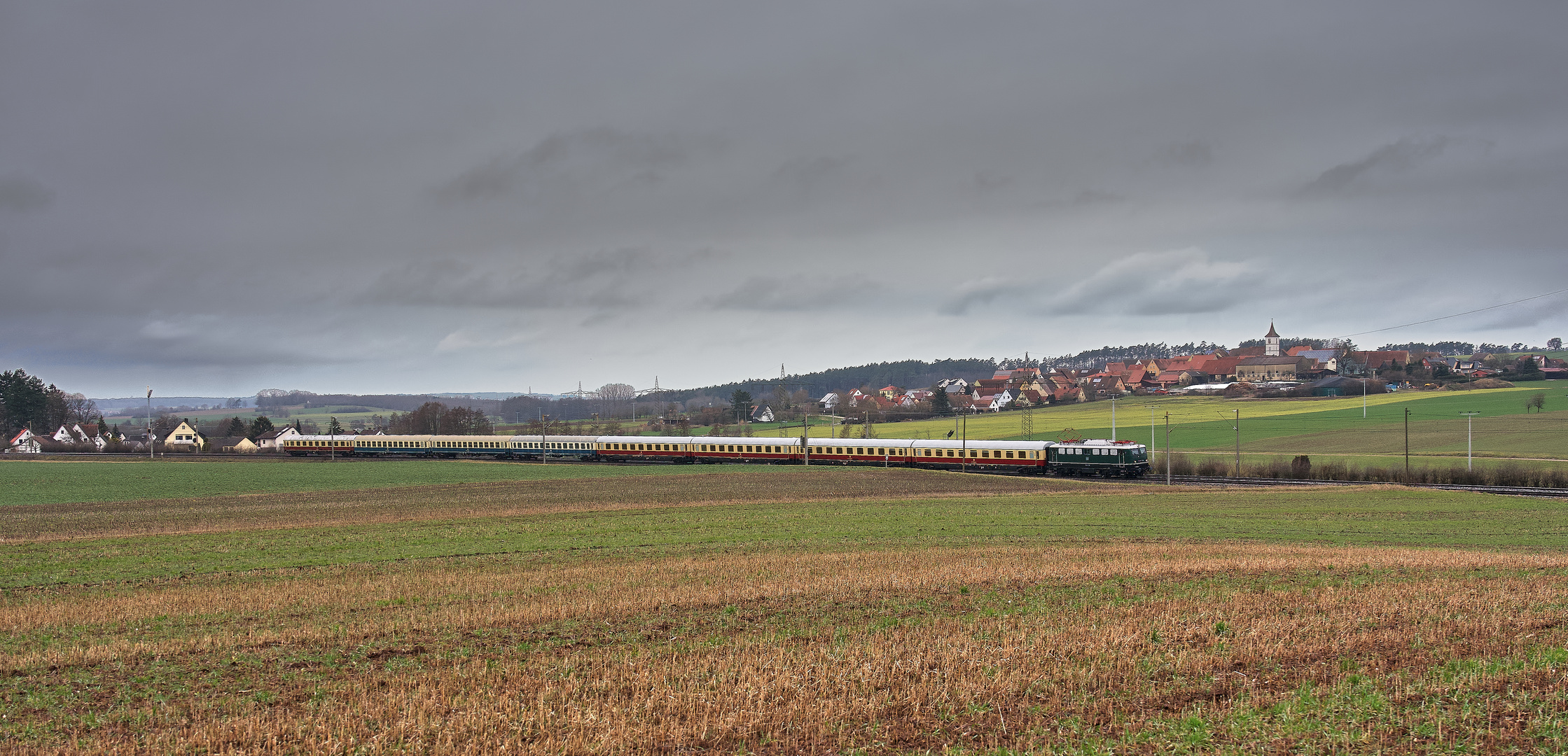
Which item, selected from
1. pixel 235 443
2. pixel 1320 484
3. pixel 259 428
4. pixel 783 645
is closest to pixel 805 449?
pixel 1320 484

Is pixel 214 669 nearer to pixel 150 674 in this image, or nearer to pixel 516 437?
pixel 150 674

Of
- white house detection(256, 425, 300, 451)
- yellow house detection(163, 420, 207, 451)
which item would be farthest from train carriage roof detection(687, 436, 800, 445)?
white house detection(256, 425, 300, 451)

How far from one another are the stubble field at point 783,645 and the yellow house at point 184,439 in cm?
15002

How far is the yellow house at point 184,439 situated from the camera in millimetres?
164500

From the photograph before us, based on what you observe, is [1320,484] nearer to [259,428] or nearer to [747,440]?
[747,440]

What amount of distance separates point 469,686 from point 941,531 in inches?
1062

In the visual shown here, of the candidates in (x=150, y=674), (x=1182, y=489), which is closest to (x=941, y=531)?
(x=150, y=674)

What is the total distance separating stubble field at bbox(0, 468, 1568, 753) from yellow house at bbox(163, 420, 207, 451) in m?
150

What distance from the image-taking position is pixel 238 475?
81562 mm

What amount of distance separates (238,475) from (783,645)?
8143 centimetres

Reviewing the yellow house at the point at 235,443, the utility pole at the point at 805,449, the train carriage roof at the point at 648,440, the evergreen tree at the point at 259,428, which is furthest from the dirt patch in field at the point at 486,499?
the evergreen tree at the point at 259,428

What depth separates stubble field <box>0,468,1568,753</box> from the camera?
1101cm

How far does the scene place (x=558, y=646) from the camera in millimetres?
16125

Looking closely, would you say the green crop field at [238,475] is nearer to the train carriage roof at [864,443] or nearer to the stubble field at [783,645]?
the train carriage roof at [864,443]
